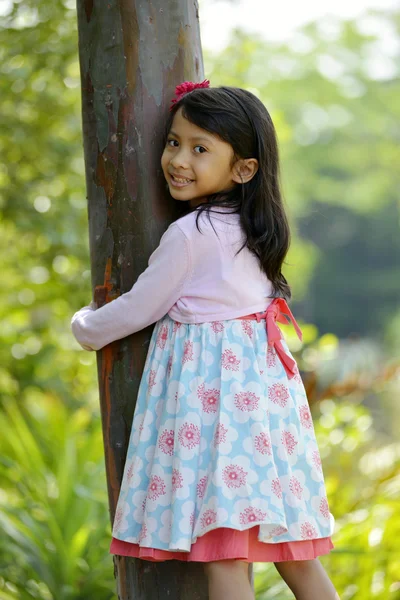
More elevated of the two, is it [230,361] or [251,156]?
[251,156]

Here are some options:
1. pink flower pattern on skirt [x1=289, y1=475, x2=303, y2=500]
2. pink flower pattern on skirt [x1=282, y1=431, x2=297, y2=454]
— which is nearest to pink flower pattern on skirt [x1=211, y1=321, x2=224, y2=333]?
pink flower pattern on skirt [x1=282, y1=431, x2=297, y2=454]

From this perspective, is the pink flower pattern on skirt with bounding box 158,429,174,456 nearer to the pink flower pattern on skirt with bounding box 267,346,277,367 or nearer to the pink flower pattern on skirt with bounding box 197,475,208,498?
the pink flower pattern on skirt with bounding box 197,475,208,498

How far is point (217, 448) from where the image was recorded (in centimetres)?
199

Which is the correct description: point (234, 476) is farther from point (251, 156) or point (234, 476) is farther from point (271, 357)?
point (251, 156)

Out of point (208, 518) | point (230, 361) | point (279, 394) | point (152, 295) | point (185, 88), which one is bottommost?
point (208, 518)

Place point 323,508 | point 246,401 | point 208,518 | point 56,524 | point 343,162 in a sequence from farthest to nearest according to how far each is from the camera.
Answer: point 343,162 < point 56,524 < point 323,508 < point 246,401 < point 208,518

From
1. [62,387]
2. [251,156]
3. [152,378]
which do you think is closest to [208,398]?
[152,378]

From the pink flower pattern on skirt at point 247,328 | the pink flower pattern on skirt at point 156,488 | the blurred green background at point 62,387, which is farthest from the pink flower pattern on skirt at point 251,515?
the blurred green background at point 62,387

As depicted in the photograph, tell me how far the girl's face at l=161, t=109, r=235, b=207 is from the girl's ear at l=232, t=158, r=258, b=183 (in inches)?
1.3

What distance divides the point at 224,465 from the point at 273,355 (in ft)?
1.19

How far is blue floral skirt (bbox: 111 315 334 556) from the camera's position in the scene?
197cm

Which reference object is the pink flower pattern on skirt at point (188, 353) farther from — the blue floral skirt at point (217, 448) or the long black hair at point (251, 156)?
the long black hair at point (251, 156)

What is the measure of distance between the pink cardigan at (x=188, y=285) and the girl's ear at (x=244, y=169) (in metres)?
0.13

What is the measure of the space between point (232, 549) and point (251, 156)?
41.9 inches
